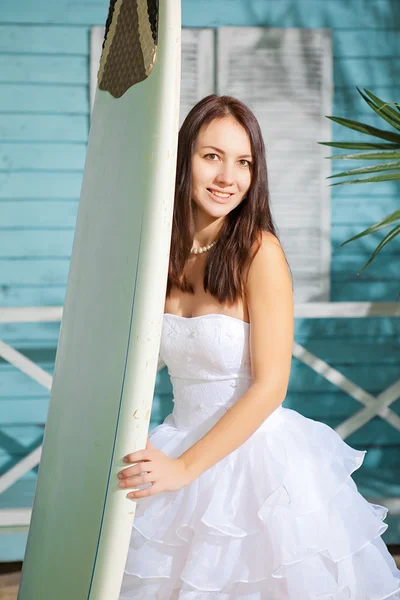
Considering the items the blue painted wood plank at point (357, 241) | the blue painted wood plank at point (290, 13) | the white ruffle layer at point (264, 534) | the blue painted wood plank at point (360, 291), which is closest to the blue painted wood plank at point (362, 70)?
the blue painted wood plank at point (290, 13)

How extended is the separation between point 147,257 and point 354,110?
332 centimetres

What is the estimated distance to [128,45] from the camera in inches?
61.9

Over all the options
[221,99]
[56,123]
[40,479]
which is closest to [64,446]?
[40,479]

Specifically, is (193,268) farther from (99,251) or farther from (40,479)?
(40,479)

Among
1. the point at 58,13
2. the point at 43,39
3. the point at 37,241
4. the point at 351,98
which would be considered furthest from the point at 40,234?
the point at 351,98

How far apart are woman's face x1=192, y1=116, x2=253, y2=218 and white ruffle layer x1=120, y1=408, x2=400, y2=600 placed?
20.1 inches

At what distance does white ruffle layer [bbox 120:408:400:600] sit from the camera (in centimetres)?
164

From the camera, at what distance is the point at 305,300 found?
4.44 metres

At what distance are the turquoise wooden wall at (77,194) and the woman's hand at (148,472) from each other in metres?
2.74

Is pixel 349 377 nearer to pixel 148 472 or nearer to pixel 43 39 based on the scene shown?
pixel 43 39

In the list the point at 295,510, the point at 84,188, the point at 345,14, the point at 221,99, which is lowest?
the point at 295,510

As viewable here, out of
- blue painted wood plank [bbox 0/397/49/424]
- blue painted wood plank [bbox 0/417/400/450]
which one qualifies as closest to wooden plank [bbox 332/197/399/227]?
blue painted wood plank [bbox 0/417/400/450]

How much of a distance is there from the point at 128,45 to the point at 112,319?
54cm

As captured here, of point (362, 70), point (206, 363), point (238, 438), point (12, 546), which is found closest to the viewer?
point (238, 438)
